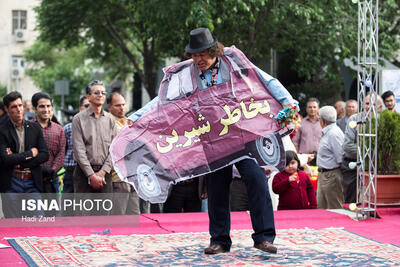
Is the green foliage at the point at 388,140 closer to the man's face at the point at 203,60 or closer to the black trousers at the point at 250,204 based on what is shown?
the black trousers at the point at 250,204

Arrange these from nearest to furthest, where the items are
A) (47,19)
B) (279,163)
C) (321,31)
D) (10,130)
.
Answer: (279,163) < (10,130) < (321,31) < (47,19)

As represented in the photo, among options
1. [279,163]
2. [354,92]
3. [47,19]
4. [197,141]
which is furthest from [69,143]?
[47,19]

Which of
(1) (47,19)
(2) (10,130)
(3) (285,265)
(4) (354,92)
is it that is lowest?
(3) (285,265)

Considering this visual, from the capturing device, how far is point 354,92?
66.6ft

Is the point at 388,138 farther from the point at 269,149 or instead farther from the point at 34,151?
the point at 34,151

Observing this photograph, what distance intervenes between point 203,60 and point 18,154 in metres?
2.74

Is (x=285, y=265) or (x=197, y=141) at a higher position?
(x=197, y=141)

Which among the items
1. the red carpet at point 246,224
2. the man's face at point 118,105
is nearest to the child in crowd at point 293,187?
the red carpet at point 246,224

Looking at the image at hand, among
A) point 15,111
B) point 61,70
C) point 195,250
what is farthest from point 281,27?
point 61,70

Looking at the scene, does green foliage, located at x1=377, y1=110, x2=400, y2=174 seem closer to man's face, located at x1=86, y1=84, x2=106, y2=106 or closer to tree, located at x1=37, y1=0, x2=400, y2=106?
man's face, located at x1=86, y1=84, x2=106, y2=106

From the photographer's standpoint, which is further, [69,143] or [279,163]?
[69,143]

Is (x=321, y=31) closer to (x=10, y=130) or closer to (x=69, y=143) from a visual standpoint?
(x=69, y=143)

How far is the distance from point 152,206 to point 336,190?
252 cm

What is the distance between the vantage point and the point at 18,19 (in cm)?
5947
